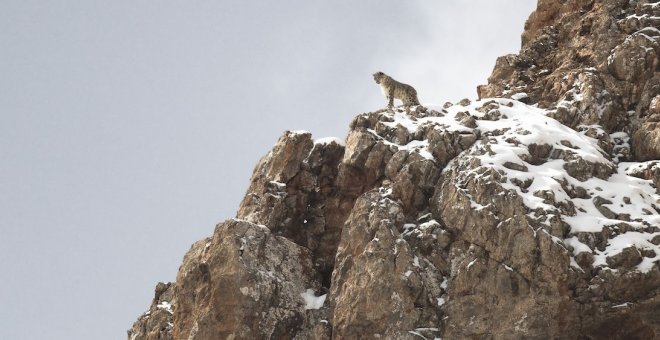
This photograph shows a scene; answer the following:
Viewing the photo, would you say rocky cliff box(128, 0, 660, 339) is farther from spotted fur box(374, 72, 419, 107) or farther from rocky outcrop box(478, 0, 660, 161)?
spotted fur box(374, 72, 419, 107)

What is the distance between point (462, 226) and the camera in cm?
2286

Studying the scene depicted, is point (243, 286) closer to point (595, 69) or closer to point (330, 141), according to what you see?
point (330, 141)

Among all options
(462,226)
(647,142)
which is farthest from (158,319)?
(647,142)

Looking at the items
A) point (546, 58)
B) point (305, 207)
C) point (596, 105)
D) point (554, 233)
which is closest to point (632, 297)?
point (554, 233)

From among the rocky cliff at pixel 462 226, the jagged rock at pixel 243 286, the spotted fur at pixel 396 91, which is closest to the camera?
the rocky cliff at pixel 462 226

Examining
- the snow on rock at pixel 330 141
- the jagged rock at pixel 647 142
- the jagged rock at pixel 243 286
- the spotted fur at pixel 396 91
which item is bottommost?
the jagged rock at pixel 243 286

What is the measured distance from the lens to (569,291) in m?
21.1

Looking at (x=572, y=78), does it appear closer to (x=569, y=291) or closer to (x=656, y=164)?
(x=656, y=164)

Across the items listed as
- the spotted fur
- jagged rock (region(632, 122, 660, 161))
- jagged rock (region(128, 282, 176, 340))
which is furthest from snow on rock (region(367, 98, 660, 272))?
jagged rock (region(128, 282, 176, 340))

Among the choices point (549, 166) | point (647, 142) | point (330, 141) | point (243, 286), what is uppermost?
point (330, 141)

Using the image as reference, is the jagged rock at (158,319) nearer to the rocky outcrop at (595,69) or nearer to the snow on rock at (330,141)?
the snow on rock at (330,141)

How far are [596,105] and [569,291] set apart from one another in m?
9.83

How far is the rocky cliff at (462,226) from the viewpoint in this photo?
2122 cm

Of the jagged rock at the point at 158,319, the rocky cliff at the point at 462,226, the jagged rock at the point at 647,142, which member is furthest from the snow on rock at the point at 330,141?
the jagged rock at the point at 647,142
